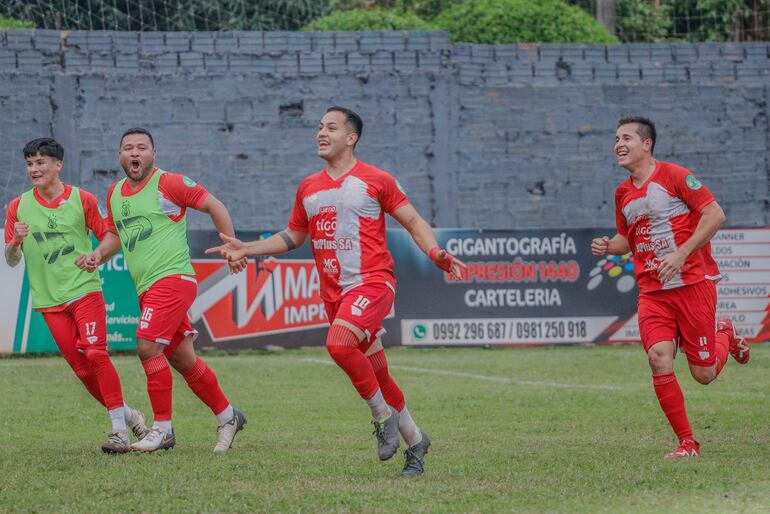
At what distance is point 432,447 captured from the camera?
8.84 metres

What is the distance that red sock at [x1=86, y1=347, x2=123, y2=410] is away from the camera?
8.86 metres

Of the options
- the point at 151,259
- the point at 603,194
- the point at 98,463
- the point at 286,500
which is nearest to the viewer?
the point at 286,500

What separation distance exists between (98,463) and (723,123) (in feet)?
48.8

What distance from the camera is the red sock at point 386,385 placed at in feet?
25.3

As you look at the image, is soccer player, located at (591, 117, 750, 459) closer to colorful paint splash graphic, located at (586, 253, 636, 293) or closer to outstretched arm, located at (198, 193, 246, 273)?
outstretched arm, located at (198, 193, 246, 273)

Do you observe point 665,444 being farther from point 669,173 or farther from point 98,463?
point 98,463

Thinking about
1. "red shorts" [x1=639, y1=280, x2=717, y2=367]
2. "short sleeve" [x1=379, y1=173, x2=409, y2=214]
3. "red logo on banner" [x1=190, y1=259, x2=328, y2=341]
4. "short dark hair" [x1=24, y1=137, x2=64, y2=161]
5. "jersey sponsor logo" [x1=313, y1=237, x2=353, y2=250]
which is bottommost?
"red logo on banner" [x1=190, y1=259, x2=328, y2=341]

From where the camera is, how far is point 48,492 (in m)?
6.86

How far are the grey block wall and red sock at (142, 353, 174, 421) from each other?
1104 centimetres

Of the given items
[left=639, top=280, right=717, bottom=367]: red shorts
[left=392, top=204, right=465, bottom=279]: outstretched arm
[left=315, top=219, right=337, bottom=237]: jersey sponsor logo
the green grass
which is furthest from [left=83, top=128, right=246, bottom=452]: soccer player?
the green grass

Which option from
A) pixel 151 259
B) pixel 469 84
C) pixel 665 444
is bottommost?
pixel 665 444

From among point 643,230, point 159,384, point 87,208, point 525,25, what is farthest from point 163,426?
point 525,25

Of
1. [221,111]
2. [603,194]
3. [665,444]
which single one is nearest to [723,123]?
[603,194]

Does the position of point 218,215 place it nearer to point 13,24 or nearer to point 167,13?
point 13,24
